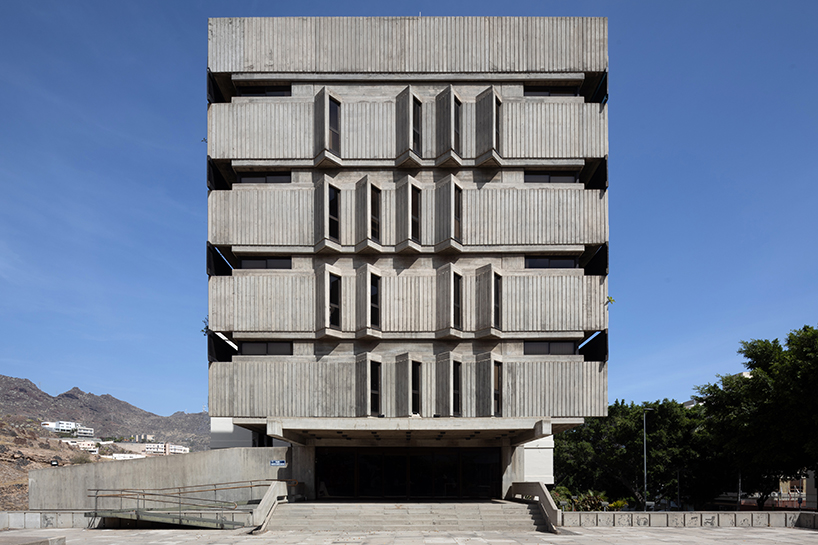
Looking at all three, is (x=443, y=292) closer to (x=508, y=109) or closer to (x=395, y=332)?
(x=395, y=332)

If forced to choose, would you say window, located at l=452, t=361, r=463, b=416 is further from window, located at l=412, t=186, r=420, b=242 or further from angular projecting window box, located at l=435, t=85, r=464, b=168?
angular projecting window box, located at l=435, t=85, r=464, b=168

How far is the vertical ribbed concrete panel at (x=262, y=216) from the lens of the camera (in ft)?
107

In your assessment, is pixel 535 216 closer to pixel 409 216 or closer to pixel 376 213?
pixel 409 216

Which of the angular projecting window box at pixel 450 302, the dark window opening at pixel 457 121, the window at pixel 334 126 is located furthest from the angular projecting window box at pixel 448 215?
the window at pixel 334 126

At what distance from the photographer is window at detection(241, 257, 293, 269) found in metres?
33.2

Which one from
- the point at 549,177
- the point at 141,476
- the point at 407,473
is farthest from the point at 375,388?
the point at 549,177

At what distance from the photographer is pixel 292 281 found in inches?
1267

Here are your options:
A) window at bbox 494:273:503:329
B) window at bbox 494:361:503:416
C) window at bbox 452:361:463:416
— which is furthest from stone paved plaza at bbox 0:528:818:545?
window at bbox 494:273:503:329

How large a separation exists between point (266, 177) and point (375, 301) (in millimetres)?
9475

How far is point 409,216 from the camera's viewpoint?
32438 millimetres

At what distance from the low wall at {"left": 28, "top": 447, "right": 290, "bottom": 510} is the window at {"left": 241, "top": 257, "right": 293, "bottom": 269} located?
9.81 m

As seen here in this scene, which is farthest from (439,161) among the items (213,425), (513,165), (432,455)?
(213,425)

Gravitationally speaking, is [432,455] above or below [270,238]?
below

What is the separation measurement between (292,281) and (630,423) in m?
A: 41.1
